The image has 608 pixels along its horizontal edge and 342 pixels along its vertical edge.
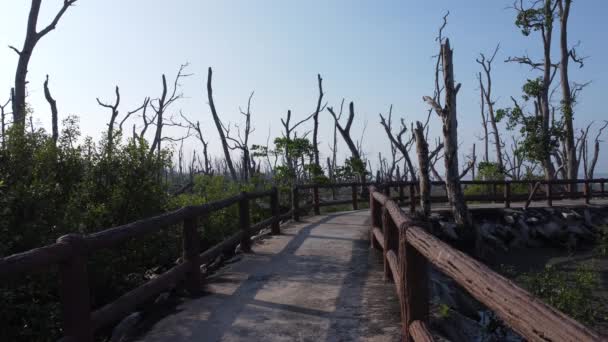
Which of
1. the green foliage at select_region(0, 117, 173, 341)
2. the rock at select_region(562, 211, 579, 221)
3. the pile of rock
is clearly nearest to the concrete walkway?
the green foliage at select_region(0, 117, 173, 341)

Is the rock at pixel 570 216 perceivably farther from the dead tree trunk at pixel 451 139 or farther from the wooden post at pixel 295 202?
the wooden post at pixel 295 202

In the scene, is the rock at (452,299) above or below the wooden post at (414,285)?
below

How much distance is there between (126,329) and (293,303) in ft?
5.40

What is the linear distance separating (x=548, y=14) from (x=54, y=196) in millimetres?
26943

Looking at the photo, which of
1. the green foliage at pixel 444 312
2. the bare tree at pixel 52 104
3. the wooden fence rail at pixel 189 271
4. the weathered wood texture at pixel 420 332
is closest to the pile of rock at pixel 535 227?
the green foliage at pixel 444 312

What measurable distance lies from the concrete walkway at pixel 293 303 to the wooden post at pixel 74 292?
0.98 metres

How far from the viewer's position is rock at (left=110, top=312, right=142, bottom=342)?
458 centimetres

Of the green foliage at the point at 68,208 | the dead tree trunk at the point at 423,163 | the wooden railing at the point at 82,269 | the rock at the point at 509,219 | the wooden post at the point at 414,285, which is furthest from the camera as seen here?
the rock at the point at 509,219

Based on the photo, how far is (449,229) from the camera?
15375 millimetres

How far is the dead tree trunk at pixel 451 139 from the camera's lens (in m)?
14.4

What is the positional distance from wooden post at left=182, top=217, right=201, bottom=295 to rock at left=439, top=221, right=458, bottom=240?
10188mm

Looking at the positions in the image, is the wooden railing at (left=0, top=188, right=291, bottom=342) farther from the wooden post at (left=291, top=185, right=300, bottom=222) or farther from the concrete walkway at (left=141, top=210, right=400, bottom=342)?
the wooden post at (left=291, top=185, right=300, bottom=222)

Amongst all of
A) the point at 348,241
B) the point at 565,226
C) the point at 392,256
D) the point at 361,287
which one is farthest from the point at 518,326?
the point at 565,226

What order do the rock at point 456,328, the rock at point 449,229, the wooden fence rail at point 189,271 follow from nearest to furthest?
the wooden fence rail at point 189,271 < the rock at point 456,328 < the rock at point 449,229
